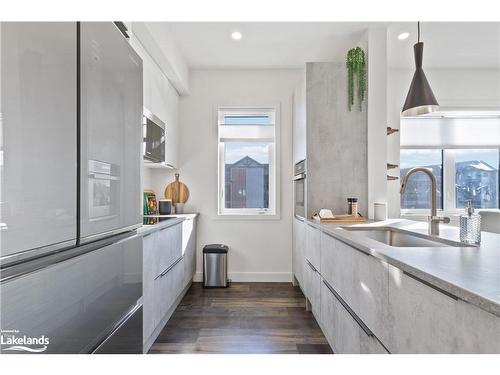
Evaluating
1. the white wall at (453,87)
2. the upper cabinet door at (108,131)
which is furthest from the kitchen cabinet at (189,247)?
the white wall at (453,87)

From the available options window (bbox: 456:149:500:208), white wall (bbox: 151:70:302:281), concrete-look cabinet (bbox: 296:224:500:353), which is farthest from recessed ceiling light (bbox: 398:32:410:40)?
concrete-look cabinet (bbox: 296:224:500:353)

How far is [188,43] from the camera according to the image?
320 centimetres

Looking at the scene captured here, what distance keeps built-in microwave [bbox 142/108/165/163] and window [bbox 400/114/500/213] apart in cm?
308

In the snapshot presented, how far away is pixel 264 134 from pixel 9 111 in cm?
346

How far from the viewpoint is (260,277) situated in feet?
12.3

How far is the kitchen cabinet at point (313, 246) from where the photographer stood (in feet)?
7.45

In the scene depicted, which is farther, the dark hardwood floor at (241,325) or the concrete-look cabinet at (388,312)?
the dark hardwood floor at (241,325)

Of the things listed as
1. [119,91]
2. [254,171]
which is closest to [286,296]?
[254,171]

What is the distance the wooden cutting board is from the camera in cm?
373

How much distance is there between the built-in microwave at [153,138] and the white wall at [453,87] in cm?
279

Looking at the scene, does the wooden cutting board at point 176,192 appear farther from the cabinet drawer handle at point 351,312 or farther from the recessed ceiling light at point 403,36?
the recessed ceiling light at point 403,36

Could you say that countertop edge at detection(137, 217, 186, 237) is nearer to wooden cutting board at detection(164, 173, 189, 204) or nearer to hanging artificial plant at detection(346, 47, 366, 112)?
wooden cutting board at detection(164, 173, 189, 204)

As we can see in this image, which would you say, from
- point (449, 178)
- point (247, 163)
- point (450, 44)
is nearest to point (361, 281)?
A: point (247, 163)
